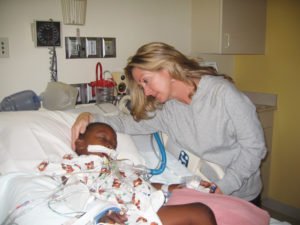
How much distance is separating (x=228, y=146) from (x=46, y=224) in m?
0.92

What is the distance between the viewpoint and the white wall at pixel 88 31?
5.88 ft

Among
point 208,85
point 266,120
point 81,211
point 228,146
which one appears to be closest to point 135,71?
point 208,85

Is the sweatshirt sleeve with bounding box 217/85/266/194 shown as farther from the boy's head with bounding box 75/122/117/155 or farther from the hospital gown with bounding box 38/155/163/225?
the boy's head with bounding box 75/122/117/155

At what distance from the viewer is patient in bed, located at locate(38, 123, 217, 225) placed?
1.07 meters

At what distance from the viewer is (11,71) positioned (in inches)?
71.1

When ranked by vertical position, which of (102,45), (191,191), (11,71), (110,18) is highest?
(110,18)

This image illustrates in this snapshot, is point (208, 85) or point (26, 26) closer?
point (208, 85)

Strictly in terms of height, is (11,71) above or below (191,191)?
above

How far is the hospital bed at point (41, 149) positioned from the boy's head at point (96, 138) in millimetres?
58

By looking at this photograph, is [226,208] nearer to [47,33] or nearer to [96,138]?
[96,138]

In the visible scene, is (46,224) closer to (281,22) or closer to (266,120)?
(266,120)

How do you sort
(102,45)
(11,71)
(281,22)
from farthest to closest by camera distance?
(281,22) < (102,45) < (11,71)

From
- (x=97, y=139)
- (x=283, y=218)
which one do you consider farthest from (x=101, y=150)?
(x=283, y=218)

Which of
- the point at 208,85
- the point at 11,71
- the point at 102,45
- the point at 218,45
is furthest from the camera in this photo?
the point at 218,45
